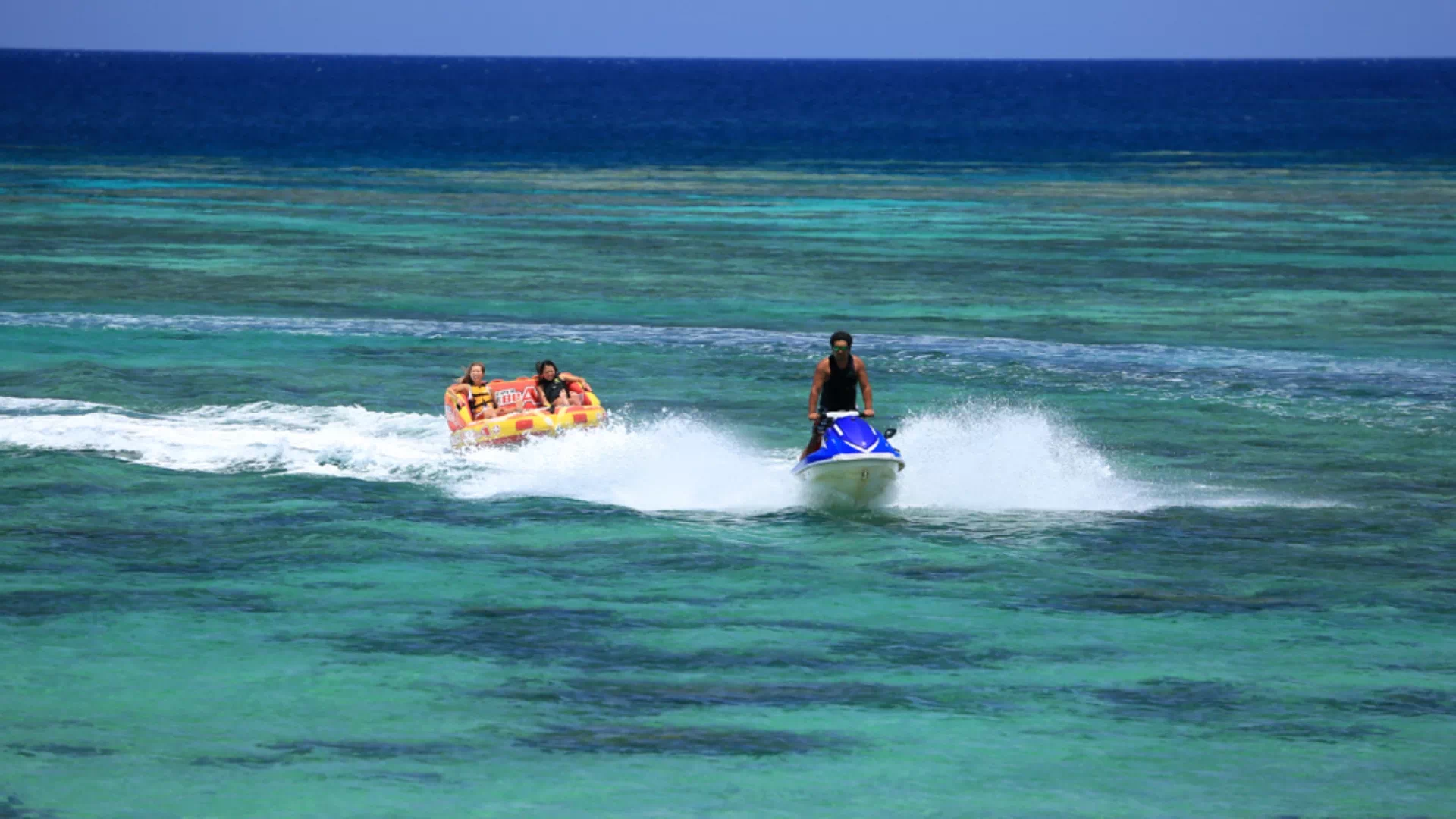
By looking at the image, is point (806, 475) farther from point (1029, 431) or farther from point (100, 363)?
point (100, 363)

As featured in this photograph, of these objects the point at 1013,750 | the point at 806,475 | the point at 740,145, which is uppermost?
the point at 740,145

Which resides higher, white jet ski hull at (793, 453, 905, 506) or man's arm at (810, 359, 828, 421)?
man's arm at (810, 359, 828, 421)

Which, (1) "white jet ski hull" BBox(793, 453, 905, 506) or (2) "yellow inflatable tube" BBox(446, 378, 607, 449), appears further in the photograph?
(2) "yellow inflatable tube" BBox(446, 378, 607, 449)

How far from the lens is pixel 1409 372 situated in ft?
94.9

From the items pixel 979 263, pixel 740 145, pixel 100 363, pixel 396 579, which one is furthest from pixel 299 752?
pixel 740 145

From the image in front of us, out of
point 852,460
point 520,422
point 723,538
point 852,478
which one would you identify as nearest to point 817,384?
point 852,460

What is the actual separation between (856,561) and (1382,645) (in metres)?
4.54

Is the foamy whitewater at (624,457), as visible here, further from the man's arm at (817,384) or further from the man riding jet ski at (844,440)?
the man's arm at (817,384)

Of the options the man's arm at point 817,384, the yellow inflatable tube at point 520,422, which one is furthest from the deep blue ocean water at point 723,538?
the man's arm at point 817,384

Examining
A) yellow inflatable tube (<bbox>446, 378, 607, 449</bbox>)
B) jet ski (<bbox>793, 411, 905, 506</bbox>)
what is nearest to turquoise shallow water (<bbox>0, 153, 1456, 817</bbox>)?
yellow inflatable tube (<bbox>446, 378, 607, 449</bbox>)

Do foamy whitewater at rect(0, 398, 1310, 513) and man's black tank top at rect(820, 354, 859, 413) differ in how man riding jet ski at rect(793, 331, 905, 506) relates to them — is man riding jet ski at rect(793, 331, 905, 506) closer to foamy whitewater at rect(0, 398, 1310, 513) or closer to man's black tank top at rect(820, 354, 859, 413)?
man's black tank top at rect(820, 354, 859, 413)

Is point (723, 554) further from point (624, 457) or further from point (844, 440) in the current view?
point (624, 457)

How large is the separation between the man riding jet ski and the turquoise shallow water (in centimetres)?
57

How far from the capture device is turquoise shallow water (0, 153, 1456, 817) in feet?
41.8
